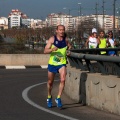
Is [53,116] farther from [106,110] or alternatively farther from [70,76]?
[70,76]

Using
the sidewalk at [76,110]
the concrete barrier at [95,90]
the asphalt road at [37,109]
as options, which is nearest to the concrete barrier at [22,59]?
the asphalt road at [37,109]

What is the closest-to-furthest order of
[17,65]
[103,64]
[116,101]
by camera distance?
[116,101], [103,64], [17,65]

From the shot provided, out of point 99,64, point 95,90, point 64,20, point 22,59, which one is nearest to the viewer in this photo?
point 95,90

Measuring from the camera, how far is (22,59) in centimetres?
3064

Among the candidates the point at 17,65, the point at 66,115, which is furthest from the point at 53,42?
the point at 17,65

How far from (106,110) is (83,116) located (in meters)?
0.69

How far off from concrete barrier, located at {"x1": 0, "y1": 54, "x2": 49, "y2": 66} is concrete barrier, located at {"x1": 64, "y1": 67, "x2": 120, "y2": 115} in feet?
58.0

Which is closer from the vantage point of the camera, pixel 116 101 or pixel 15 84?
pixel 116 101

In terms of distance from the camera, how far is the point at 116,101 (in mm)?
9688

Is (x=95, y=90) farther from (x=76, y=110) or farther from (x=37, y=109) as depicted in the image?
(x=37, y=109)

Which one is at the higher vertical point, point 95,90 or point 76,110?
point 95,90

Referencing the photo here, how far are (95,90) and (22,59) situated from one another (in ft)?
66.2

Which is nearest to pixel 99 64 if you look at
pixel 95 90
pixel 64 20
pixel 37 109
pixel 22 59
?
pixel 95 90

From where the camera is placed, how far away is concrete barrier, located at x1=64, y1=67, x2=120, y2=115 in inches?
386
